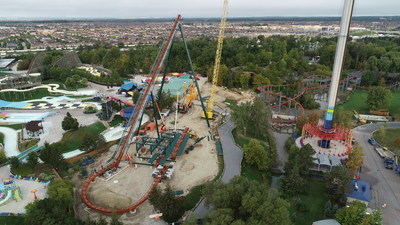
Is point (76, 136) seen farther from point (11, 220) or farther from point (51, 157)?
point (11, 220)

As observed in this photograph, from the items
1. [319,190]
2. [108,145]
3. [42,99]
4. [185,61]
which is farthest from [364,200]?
[185,61]

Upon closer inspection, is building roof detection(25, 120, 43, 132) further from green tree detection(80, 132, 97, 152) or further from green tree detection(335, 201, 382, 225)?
green tree detection(335, 201, 382, 225)

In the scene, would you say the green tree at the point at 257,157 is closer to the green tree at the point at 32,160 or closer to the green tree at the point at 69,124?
the green tree at the point at 32,160

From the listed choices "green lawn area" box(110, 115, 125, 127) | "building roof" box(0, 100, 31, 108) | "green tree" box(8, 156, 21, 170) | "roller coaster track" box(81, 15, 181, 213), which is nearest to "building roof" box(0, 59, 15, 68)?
"building roof" box(0, 100, 31, 108)

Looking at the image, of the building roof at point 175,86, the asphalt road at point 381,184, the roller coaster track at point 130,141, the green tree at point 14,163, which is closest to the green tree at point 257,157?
the roller coaster track at point 130,141

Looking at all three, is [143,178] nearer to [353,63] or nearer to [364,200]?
[364,200]
